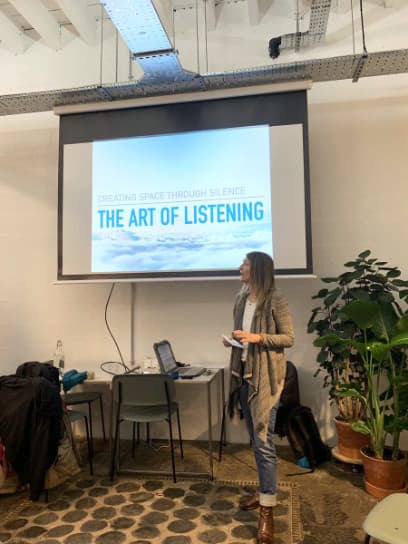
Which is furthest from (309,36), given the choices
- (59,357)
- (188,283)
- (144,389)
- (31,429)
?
(31,429)

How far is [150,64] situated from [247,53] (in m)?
1.10

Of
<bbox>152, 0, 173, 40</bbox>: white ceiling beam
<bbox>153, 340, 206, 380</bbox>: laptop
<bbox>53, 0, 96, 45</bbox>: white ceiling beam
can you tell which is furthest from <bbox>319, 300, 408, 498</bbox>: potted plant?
<bbox>53, 0, 96, 45</bbox>: white ceiling beam

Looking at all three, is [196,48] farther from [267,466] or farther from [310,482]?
[310,482]

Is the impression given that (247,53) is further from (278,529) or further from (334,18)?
(278,529)

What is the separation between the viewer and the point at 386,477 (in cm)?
252

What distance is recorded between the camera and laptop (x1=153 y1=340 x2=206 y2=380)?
120 inches

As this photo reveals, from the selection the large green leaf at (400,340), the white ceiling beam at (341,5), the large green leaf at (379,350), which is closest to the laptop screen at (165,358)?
the large green leaf at (379,350)

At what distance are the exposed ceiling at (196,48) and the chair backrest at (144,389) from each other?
2.37m

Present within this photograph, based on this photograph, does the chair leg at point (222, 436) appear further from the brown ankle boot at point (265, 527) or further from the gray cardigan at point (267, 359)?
the gray cardigan at point (267, 359)

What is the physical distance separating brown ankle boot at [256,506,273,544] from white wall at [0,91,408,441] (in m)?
1.40

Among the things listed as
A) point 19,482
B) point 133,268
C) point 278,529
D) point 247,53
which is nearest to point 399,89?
point 247,53

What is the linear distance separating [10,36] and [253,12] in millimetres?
2393

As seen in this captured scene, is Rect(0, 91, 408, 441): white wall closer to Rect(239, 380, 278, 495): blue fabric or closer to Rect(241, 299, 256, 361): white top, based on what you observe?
Rect(241, 299, 256, 361): white top

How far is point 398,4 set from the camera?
3.47 m
